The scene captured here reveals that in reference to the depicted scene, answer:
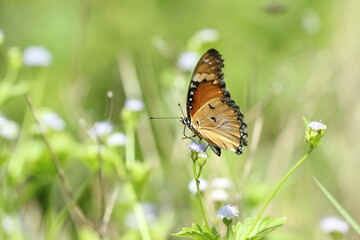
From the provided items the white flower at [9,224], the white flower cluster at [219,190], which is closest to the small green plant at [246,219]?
the white flower cluster at [219,190]

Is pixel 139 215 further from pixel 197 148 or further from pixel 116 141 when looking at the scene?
pixel 197 148

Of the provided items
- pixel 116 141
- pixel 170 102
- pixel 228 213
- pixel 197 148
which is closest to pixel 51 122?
pixel 116 141

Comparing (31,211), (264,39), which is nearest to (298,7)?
(264,39)

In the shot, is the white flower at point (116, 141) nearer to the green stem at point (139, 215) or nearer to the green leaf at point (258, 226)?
the green stem at point (139, 215)

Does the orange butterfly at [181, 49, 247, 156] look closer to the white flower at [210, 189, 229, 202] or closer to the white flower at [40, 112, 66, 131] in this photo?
the white flower at [210, 189, 229, 202]

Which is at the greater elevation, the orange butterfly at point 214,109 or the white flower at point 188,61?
the white flower at point 188,61

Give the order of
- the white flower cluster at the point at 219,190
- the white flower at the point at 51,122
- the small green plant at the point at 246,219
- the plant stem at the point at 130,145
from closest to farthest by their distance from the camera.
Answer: the small green plant at the point at 246,219 < the white flower cluster at the point at 219,190 < the plant stem at the point at 130,145 < the white flower at the point at 51,122

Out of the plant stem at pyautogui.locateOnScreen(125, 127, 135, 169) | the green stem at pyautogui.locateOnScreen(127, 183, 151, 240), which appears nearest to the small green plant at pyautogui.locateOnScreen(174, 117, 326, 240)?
the green stem at pyautogui.locateOnScreen(127, 183, 151, 240)
